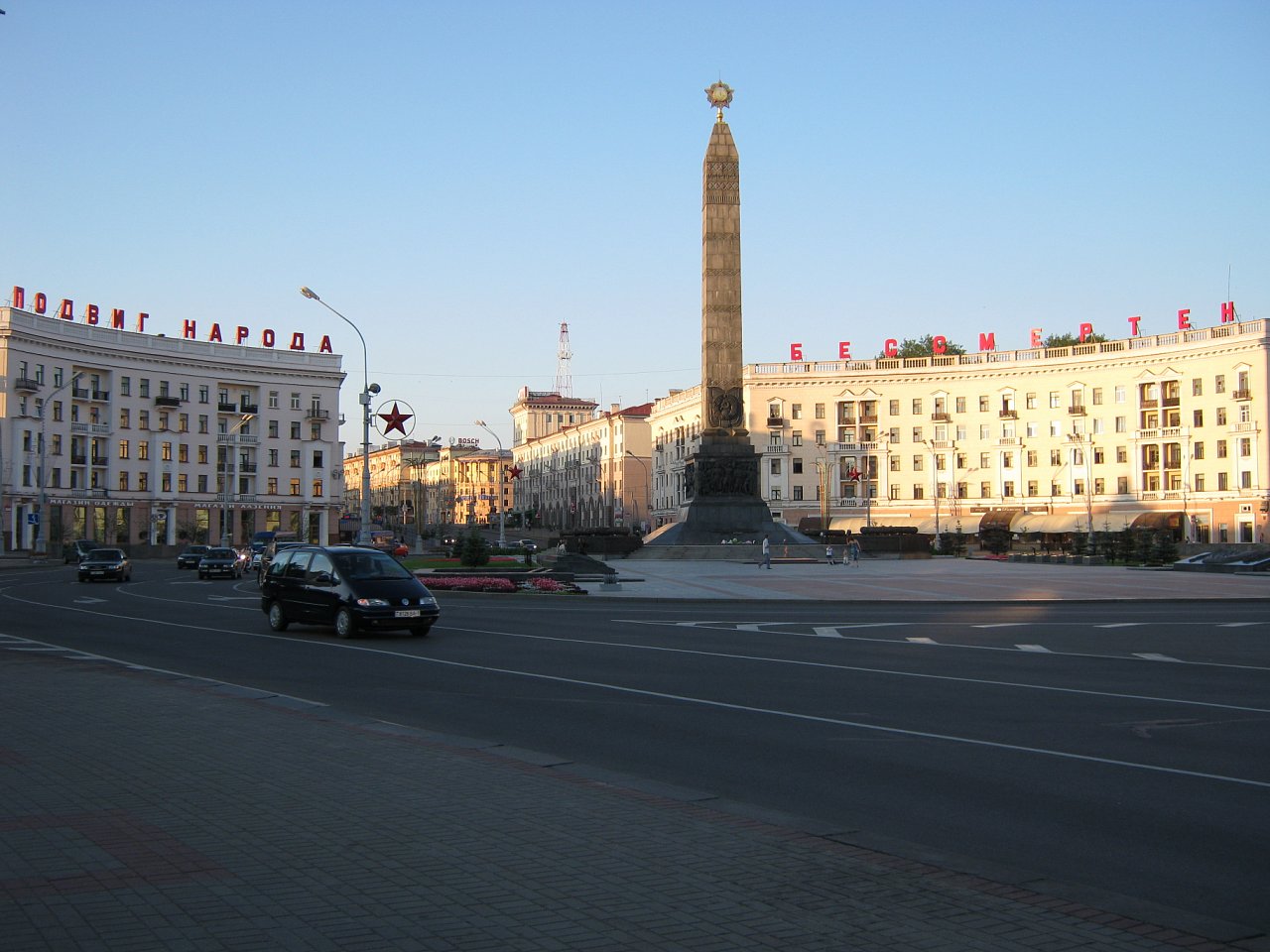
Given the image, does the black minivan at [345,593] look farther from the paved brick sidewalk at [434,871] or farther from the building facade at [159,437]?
the building facade at [159,437]

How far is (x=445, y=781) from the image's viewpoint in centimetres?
845

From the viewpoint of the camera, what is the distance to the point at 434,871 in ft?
20.1

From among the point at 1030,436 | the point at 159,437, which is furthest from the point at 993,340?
the point at 159,437

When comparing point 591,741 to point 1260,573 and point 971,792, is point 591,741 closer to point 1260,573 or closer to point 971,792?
point 971,792

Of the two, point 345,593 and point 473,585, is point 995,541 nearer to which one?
point 473,585

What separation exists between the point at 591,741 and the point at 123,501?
329 ft

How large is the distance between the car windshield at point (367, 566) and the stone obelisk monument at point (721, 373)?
38862mm

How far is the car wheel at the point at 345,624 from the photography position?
69.3ft

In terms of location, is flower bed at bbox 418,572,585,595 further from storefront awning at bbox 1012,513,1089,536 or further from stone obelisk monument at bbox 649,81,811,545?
storefront awning at bbox 1012,513,1089,536

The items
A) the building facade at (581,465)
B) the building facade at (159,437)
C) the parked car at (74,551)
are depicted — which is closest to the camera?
the parked car at (74,551)

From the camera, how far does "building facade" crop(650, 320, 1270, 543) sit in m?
91.2

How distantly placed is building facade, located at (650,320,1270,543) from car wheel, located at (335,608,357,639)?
79191 millimetres

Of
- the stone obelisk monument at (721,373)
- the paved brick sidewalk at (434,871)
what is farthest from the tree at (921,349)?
the paved brick sidewalk at (434,871)

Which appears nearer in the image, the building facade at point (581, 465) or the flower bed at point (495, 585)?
the flower bed at point (495, 585)
